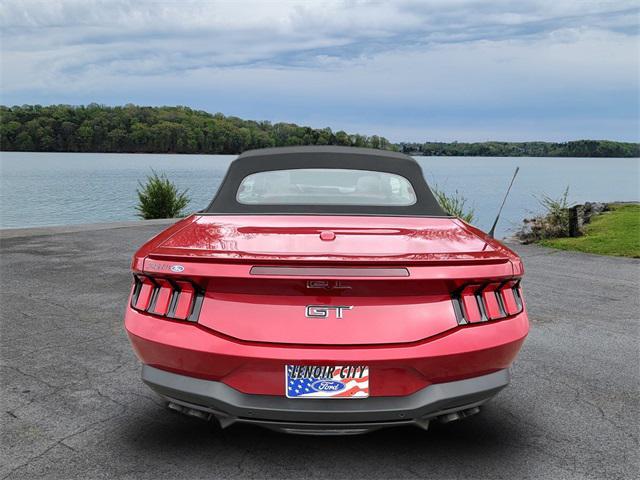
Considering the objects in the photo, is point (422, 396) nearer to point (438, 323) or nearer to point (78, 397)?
point (438, 323)

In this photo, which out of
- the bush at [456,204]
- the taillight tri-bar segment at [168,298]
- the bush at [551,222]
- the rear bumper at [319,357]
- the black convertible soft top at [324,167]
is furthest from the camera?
the bush at [456,204]

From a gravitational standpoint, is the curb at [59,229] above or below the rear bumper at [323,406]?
below

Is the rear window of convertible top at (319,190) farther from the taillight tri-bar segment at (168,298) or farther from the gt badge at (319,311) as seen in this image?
the gt badge at (319,311)

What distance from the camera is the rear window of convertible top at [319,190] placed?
13.9 feet

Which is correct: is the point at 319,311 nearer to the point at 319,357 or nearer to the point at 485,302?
the point at 319,357

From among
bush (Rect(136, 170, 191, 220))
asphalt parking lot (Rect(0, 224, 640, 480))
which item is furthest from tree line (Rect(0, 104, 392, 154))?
asphalt parking lot (Rect(0, 224, 640, 480))

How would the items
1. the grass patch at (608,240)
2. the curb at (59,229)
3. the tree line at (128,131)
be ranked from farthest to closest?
the tree line at (128,131)
the curb at (59,229)
the grass patch at (608,240)

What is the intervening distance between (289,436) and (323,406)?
902mm

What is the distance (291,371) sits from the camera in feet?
8.79

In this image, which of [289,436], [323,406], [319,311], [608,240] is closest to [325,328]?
[319,311]

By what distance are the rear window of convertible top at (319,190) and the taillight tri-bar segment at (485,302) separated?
130 centimetres

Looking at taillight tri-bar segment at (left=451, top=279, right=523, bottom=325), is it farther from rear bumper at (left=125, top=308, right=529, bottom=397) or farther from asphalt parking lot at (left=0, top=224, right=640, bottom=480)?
asphalt parking lot at (left=0, top=224, right=640, bottom=480)

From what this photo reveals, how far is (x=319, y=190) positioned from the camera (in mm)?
4562

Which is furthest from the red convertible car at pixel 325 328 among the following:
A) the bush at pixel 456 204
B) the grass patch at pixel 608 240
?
the bush at pixel 456 204
